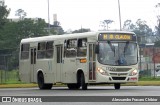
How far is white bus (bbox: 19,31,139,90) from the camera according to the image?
3300 cm

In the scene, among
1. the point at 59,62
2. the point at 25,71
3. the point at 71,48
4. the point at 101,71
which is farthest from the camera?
the point at 25,71

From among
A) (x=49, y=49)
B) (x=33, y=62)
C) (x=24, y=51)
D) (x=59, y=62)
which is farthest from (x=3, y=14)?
(x=59, y=62)

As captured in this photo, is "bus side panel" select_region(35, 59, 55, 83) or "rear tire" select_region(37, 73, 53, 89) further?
"rear tire" select_region(37, 73, 53, 89)

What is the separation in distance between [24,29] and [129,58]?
3520 inches

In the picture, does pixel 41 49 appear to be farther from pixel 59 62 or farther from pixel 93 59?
pixel 93 59

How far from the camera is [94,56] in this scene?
109 ft

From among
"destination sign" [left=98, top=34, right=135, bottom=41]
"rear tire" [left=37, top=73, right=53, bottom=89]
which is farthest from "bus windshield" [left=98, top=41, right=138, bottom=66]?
"rear tire" [left=37, top=73, right=53, bottom=89]

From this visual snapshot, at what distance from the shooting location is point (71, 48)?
114 feet

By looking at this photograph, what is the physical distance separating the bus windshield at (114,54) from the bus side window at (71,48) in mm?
1893

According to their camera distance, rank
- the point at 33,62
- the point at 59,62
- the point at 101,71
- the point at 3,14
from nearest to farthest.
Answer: the point at 101,71 < the point at 59,62 < the point at 33,62 < the point at 3,14

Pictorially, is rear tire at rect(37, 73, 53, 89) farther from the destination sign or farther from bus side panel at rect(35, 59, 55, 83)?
the destination sign

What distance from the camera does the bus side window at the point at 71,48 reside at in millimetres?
34562

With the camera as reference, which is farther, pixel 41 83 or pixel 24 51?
pixel 24 51

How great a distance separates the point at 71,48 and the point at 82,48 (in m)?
1.10
